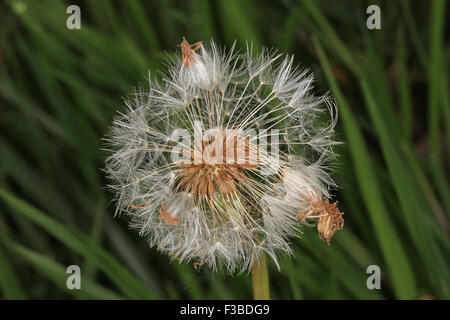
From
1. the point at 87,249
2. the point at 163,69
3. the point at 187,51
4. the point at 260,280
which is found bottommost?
the point at 260,280

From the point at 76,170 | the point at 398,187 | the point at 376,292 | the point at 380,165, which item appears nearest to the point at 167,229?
the point at 398,187

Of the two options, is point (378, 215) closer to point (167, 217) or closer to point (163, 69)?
point (167, 217)

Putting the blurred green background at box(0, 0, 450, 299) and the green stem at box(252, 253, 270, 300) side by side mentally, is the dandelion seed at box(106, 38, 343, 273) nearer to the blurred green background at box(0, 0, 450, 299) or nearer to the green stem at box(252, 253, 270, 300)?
the green stem at box(252, 253, 270, 300)

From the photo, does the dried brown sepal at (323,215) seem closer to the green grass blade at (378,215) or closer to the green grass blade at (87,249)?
the green grass blade at (378,215)

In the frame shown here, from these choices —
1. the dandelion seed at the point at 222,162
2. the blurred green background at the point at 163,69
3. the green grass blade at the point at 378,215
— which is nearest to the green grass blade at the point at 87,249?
the blurred green background at the point at 163,69

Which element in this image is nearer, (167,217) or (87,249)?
(167,217)

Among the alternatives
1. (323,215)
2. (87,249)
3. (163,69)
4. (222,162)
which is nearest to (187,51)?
(222,162)

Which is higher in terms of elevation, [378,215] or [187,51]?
[187,51]

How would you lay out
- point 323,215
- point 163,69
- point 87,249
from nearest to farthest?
1. point 323,215
2. point 87,249
3. point 163,69
